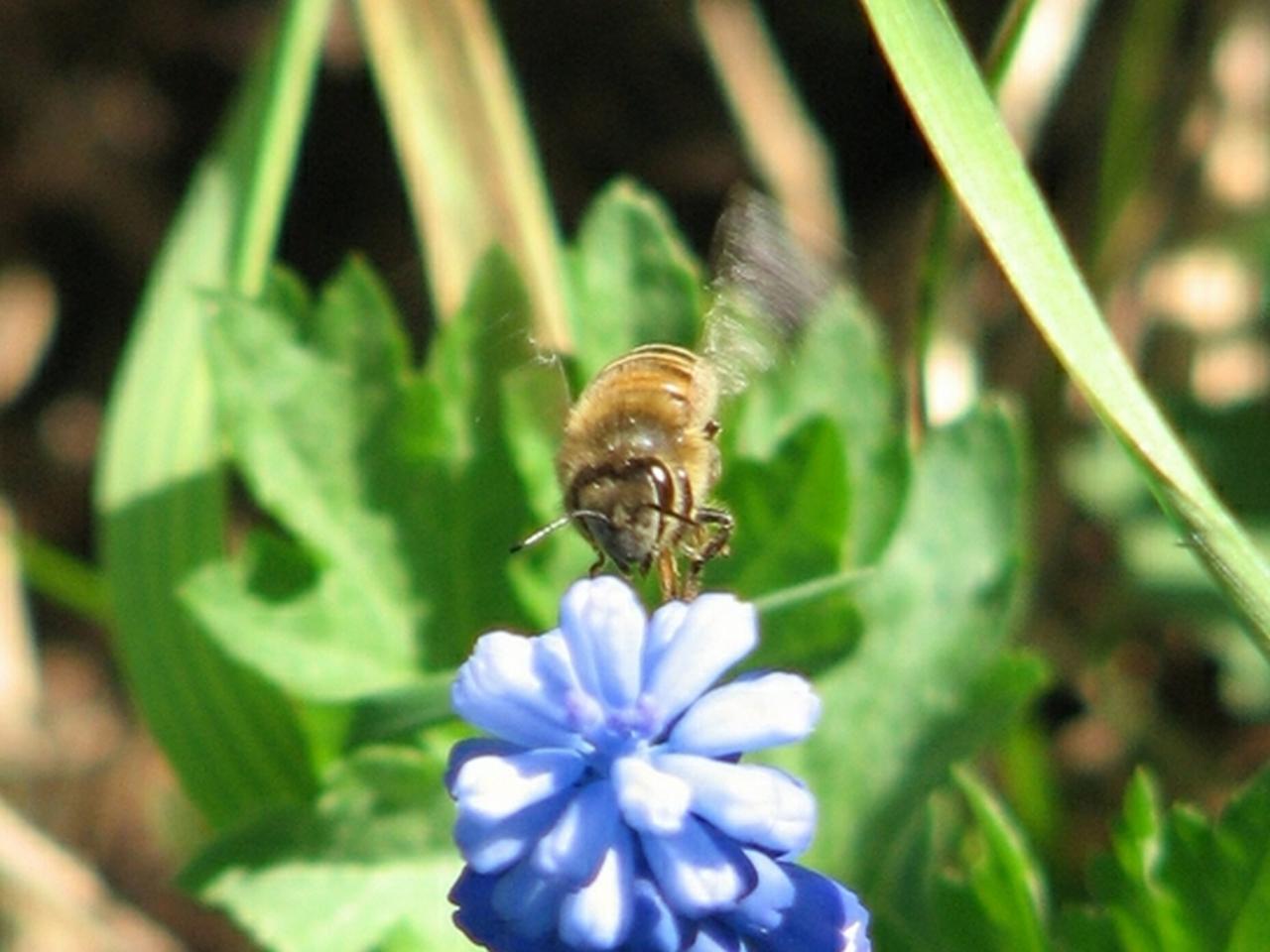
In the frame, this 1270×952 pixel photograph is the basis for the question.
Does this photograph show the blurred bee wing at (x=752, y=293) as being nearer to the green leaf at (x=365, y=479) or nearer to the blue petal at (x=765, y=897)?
the green leaf at (x=365, y=479)

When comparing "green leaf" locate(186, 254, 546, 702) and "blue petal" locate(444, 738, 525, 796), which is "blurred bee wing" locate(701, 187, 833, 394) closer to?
"green leaf" locate(186, 254, 546, 702)

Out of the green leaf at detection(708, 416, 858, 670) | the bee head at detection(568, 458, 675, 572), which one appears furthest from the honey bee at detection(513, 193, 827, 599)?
the green leaf at detection(708, 416, 858, 670)

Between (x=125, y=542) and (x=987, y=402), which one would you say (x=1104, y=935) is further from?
(x=125, y=542)

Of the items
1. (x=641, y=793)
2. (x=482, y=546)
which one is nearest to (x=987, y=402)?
(x=482, y=546)

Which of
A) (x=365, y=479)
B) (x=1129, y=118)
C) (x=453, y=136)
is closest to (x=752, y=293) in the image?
(x=365, y=479)

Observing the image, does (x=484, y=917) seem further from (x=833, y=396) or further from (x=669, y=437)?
(x=833, y=396)

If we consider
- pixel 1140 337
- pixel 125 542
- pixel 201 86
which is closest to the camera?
pixel 125 542
